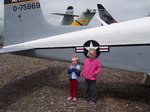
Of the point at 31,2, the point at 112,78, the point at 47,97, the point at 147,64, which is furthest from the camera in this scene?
the point at 112,78

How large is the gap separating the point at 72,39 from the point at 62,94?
4.86 ft

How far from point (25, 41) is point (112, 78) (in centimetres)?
336

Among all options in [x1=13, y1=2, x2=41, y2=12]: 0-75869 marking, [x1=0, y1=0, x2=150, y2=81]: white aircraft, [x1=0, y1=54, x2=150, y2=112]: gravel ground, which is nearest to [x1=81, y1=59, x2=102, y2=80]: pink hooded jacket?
[x1=0, y1=0, x2=150, y2=81]: white aircraft

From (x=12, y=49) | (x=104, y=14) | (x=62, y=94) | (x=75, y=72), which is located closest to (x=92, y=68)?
(x=75, y=72)

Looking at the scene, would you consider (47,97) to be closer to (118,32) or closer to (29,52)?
(29,52)

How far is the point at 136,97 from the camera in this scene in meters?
6.95

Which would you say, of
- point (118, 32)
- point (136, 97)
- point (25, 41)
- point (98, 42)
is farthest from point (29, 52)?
point (136, 97)

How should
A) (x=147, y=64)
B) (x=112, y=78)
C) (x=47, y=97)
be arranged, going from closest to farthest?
(x=147, y=64) < (x=47, y=97) < (x=112, y=78)

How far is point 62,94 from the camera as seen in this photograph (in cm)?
705

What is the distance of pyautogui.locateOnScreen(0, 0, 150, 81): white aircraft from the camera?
6293 mm

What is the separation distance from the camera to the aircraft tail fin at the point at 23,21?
298 inches

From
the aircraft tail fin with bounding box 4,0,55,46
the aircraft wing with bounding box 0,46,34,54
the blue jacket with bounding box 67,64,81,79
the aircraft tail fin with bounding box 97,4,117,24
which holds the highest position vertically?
the aircraft tail fin with bounding box 97,4,117,24

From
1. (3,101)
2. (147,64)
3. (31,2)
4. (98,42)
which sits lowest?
(3,101)

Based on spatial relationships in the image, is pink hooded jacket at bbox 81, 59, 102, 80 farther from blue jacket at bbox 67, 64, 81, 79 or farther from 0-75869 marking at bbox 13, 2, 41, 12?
0-75869 marking at bbox 13, 2, 41, 12
